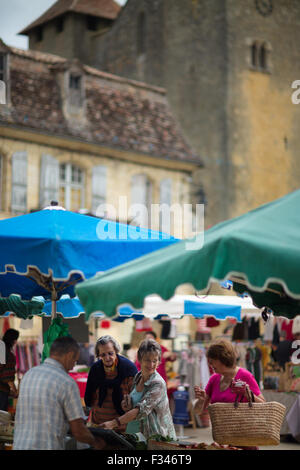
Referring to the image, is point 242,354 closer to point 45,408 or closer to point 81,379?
point 81,379

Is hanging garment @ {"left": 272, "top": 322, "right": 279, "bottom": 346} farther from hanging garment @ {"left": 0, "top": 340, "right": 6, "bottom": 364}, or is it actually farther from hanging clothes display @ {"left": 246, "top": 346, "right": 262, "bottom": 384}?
hanging garment @ {"left": 0, "top": 340, "right": 6, "bottom": 364}

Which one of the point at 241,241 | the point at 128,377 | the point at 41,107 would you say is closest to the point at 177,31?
the point at 41,107

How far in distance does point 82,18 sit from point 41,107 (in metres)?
14.0

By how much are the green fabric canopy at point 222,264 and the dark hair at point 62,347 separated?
0.40 meters

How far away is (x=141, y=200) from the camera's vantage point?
29.4 m

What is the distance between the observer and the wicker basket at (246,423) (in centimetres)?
670

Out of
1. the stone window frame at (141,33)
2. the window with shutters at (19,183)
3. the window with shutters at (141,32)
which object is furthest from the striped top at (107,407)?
the window with shutters at (141,32)

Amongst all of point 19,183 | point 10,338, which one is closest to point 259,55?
point 19,183

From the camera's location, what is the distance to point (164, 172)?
3022 cm

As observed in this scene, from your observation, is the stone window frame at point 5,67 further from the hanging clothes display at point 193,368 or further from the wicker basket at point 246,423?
the wicker basket at point 246,423

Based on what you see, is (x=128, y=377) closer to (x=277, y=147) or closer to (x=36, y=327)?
(x=36, y=327)

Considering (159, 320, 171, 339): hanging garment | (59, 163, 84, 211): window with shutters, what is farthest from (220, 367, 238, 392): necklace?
(59, 163, 84, 211): window with shutters

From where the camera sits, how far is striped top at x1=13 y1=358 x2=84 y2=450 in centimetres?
596

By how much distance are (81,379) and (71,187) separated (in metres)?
13.2
